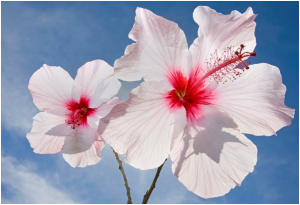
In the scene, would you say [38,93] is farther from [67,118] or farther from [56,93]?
[67,118]

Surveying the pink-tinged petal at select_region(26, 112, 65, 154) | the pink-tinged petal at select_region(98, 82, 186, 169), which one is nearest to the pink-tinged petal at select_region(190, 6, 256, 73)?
the pink-tinged petal at select_region(98, 82, 186, 169)

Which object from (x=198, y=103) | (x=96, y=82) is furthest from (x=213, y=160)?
(x=96, y=82)

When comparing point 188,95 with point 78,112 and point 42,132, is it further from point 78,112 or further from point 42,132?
point 42,132

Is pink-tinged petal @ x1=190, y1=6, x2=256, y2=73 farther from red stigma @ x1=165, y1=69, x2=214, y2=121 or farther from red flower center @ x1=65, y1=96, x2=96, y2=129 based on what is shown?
red flower center @ x1=65, y1=96, x2=96, y2=129

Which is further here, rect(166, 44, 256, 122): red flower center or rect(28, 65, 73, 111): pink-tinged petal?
rect(28, 65, 73, 111): pink-tinged petal

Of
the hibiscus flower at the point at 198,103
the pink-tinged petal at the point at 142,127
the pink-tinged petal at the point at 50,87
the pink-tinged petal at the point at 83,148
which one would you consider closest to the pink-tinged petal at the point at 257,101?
the hibiscus flower at the point at 198,103

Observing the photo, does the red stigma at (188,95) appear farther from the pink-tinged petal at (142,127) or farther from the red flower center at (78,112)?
the red flower center at (78,112)
